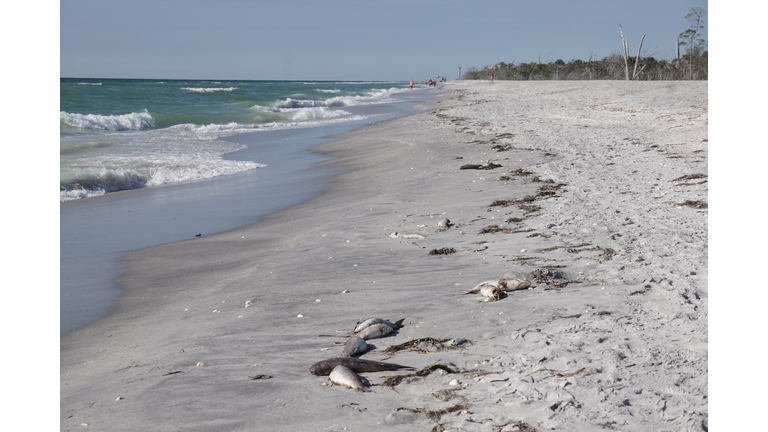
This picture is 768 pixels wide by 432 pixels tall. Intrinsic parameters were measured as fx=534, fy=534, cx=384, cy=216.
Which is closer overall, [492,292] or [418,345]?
[418,345]

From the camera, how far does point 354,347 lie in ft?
9.98

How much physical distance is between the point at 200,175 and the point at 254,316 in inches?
339

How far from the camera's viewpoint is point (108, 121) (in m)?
23.6

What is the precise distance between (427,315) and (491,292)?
0.50 meters

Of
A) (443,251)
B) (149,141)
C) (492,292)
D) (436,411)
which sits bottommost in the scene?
(436,411)

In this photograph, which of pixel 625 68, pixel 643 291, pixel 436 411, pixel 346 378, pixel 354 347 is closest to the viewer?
pixel 436 411

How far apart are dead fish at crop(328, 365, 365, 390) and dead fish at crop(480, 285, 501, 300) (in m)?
1.36

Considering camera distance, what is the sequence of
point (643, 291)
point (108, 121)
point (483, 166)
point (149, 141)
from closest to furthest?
point (643, 291) → point (483, 166) → point (149, 141) → point (108, 121)

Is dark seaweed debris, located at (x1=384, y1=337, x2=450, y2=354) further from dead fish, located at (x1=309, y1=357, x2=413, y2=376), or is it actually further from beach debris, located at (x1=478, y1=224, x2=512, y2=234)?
beach debris, located at (x1=478, y1=224, x2=512, y2=234)

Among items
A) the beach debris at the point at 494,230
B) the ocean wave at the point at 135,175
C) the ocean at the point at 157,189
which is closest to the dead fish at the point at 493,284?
the beach debris at the point at 494,230

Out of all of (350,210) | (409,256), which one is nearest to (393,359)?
(409,256)

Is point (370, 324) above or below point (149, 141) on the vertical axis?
below

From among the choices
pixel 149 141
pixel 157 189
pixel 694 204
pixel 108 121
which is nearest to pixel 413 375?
pixel 694 204

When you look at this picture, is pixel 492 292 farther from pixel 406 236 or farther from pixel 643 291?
pixel 406 236
